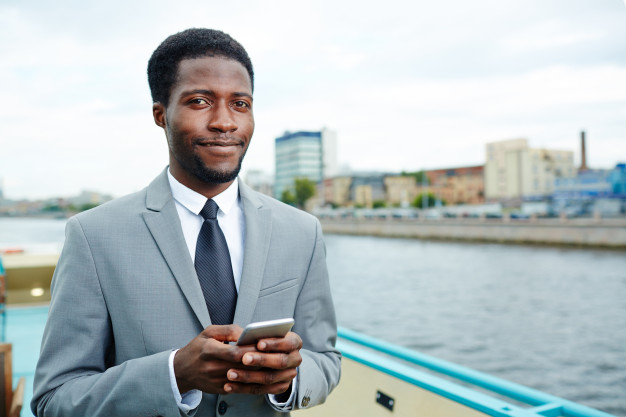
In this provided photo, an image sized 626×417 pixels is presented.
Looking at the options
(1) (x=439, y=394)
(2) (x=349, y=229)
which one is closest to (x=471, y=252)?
(2) (x=349, y=229)

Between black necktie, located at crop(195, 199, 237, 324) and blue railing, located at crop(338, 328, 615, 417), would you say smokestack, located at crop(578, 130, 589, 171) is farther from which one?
black necktie, located at crop(195, 199, 237, 324)

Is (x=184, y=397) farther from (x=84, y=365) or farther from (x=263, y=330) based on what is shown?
(x=263, y=330)

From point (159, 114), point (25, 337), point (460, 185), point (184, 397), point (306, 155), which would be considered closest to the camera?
point (184, 397)

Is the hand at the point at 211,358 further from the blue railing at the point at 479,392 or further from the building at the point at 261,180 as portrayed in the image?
the building at the point at 261,180

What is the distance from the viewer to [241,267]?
4.25 ft

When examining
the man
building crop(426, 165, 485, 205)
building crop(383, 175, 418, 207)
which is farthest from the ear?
building crop(383, 175, 418, 207)

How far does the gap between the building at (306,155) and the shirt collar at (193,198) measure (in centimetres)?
8065

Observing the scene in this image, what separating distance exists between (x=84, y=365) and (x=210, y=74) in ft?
2.31

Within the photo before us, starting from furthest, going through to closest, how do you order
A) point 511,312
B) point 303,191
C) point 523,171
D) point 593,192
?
point 523,171
point 303,191
point 593,192
point 511,312

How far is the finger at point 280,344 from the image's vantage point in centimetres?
93

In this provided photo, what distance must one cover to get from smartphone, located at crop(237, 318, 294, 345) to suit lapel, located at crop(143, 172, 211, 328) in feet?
0.90

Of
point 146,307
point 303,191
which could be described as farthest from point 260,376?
point 303,191

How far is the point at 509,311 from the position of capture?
17.1m

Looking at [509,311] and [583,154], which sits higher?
[583,154]
